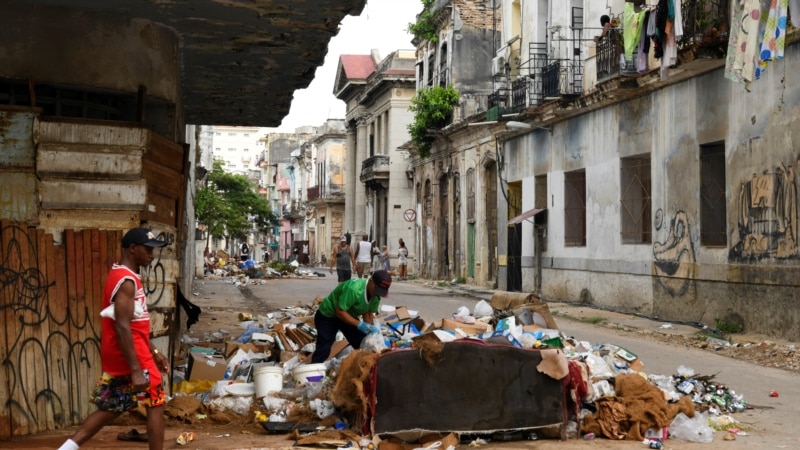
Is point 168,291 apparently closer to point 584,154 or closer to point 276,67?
point 276,67

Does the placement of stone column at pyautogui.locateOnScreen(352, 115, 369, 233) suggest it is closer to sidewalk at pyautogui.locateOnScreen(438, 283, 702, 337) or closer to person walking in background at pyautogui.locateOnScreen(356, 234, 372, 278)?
person walking in background at pyautogui.locateOnScreen(356, 234, 372, 278)

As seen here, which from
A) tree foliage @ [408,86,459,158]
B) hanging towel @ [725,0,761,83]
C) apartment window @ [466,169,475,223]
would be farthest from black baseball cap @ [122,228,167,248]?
tree foliage @ [408,86,459,158]

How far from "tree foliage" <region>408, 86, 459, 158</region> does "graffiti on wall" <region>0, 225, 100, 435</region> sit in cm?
3003

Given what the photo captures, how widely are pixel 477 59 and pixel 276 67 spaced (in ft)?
89.7

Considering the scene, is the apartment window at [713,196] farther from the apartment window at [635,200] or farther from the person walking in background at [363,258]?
the person walking in background at [363,258]

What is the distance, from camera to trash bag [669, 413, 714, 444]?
7.77 metres

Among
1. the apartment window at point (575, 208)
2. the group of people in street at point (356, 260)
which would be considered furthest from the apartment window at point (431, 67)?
the apartment window at point (575, 208)

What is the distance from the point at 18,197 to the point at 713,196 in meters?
13.2

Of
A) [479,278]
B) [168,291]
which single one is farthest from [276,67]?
[479,278]

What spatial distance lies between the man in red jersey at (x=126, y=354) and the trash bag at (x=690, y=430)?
4.10 meters

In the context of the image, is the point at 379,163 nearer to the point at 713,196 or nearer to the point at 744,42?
the point at 713,196

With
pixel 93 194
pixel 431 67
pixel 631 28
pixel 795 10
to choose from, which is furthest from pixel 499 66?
pixel 93 194

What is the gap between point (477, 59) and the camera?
37594 mm

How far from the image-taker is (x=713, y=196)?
58.6 feet
